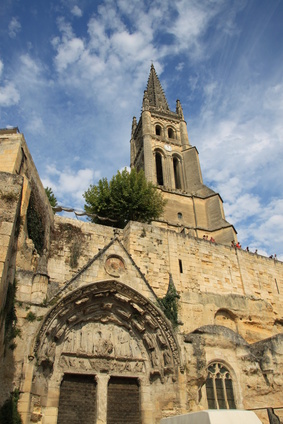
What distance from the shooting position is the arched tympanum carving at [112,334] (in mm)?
10352

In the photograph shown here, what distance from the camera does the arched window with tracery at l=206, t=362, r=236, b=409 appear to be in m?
11.0

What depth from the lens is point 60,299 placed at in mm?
9828

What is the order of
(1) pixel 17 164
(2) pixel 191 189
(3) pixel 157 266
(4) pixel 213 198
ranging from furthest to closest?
(2) pixel 191 189
(4) pixel 213 198
(3) pixel 157 266
(1) pixel 17 164

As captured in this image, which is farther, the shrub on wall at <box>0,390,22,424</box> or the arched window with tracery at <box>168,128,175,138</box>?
the arched window with tracery at <box>168,128,175,138</box>

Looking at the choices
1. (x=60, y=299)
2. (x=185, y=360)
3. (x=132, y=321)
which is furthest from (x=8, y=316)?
(x=185, y=360)

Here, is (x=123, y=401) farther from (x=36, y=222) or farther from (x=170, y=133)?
(x=170, y=133)

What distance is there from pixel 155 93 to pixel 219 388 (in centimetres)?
4166

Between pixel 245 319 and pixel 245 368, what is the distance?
5183mm

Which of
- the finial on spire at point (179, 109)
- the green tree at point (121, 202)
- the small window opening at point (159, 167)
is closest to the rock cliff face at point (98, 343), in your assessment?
the green tree at point (121, 202)

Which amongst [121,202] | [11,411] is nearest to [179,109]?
[121,202]

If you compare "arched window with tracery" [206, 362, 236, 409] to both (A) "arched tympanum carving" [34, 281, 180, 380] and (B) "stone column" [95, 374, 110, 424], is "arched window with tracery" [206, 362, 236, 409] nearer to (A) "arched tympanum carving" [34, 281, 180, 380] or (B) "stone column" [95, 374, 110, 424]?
(A) "arched tympanum carving" [34, 281, 180, 380]

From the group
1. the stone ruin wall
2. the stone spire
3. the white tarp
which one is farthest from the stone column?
the stone spire

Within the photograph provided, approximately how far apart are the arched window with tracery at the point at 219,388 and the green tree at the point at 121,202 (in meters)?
9.98

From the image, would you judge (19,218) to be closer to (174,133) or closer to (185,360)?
(185,360)
